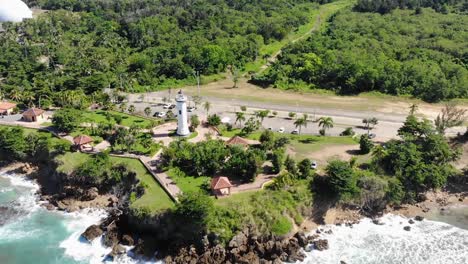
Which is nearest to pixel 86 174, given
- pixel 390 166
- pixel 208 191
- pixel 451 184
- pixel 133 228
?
pixel 133 228

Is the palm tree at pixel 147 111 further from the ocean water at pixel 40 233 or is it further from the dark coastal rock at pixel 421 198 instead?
the dark coastal rock at pixel 421 198

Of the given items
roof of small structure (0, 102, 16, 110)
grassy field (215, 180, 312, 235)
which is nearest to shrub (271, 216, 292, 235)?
grassy field (215, 180, 312, 235)

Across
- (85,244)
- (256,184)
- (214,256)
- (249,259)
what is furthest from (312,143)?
(85,244)

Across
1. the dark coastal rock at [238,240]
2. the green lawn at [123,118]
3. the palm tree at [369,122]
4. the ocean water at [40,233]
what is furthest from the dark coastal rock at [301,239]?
the green lawn at [123,118]

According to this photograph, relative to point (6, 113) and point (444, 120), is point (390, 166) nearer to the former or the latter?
point (444, 120)

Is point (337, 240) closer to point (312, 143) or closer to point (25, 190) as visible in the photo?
point (312, 143)

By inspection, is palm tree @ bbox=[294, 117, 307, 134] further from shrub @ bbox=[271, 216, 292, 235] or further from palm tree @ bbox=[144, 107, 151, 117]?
palm tree @ bbox=[144, 107, 151, 117]
